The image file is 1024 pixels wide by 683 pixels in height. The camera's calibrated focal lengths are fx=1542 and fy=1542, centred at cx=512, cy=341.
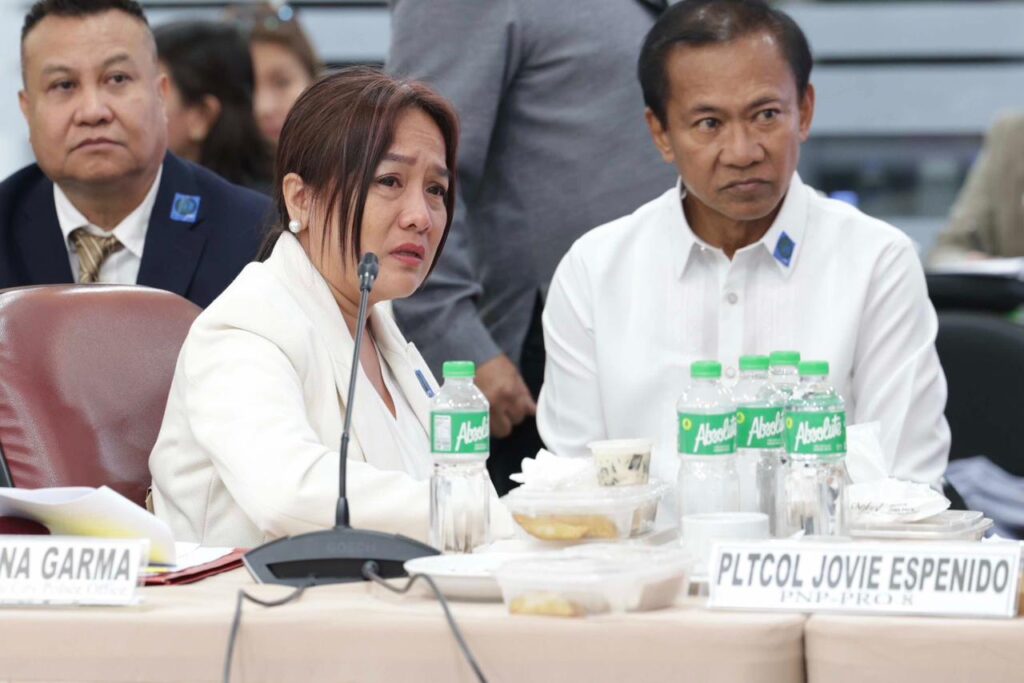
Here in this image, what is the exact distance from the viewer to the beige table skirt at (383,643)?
4.07 feet

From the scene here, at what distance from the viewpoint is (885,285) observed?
250cm

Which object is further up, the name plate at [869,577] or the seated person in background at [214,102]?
the seated person in background at [214,102]

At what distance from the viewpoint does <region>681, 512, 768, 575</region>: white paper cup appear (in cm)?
148

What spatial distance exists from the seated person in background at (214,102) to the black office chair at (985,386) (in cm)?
172

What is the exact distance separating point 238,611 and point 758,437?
1.99ft

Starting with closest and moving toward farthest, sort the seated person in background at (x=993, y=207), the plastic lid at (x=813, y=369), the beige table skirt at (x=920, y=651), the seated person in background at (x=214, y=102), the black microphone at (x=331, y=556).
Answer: the beige table skirt at (x=920, y=651)
the black microphone at (x=331, y=556)
the plastic lid at (x=813, y=369)
the seated person in background at (x=214, y=102)
the seated person in background at (x=993, y=207)

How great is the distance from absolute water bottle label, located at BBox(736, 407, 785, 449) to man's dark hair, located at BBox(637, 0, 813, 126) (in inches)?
41.5

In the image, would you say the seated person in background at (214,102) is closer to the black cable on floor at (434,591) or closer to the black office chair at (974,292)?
the black office chair at (974,292)

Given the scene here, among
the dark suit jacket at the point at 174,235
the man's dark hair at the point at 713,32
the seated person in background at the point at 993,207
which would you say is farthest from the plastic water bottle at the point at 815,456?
the seated person in background at the point at 993,207

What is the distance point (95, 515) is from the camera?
1.54m

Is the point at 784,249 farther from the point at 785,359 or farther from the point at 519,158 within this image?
the point at 785,359

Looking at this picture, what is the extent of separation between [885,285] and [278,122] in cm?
233

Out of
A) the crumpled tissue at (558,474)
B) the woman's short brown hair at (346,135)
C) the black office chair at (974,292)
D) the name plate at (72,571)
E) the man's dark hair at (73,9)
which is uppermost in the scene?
the man's dark hair at (73,9)

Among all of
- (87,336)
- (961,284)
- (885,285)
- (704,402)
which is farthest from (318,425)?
(961,284)
